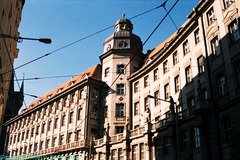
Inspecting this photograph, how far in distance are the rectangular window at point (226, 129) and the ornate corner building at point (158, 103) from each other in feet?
0.26

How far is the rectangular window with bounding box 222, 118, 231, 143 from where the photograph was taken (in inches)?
816

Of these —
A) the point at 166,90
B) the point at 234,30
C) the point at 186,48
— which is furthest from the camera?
the point at 166,90

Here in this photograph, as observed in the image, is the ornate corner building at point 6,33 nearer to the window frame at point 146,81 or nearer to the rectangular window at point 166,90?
the rectangular window at point 166,90

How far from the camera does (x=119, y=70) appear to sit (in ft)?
144

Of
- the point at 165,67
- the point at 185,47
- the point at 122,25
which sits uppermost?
the point at 122,25

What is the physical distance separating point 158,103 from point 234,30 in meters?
14.6

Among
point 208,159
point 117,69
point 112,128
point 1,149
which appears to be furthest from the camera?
point 1,149

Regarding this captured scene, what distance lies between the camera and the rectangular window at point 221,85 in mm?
21938

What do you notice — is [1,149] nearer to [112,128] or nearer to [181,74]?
[112,128]

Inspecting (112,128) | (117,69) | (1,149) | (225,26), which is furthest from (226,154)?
(1,149)

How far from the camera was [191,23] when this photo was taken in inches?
1122

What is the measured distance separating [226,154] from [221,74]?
674 centimetres

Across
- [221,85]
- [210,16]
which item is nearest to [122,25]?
[210,16]

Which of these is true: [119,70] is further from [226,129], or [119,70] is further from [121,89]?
[226,129]
